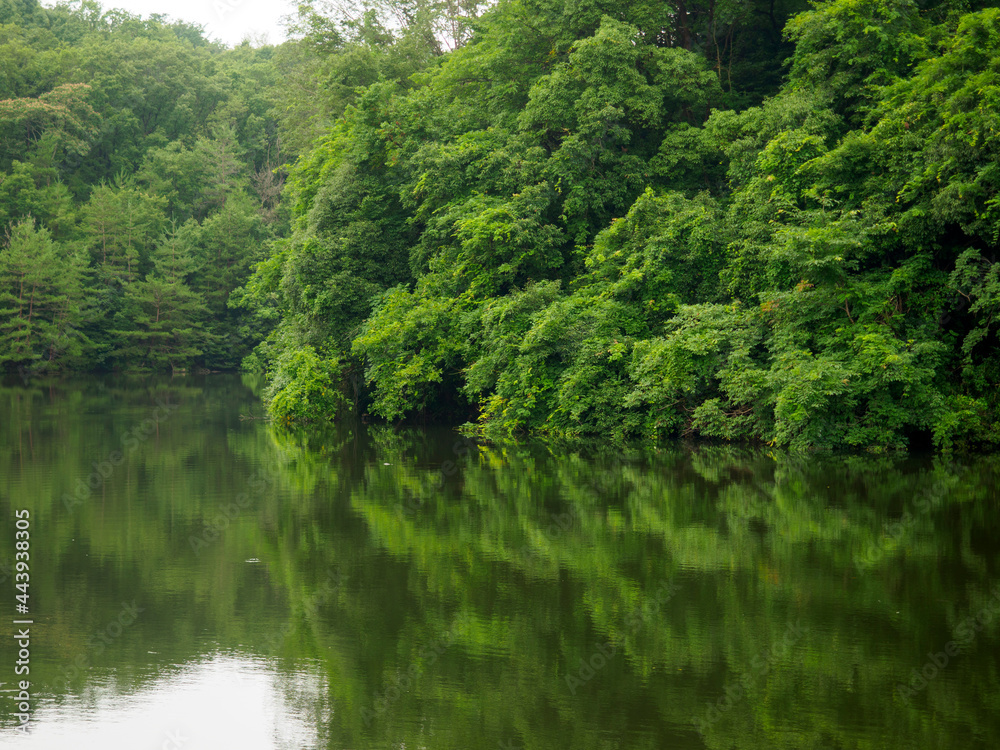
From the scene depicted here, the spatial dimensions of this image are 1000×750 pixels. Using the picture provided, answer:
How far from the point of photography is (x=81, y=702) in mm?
6414

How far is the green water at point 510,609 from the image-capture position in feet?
19.8

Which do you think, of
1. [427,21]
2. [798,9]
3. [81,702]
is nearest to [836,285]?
[798,9]

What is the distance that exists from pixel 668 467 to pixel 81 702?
11.7 m

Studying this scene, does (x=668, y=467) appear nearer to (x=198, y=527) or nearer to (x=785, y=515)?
(x=785, y=515)
